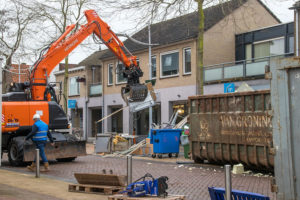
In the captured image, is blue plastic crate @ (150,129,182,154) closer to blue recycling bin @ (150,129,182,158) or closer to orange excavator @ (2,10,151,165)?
blue recycling bin @ (150,129,182,158)

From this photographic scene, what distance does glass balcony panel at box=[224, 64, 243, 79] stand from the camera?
93.1ft

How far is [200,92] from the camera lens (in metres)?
21.8

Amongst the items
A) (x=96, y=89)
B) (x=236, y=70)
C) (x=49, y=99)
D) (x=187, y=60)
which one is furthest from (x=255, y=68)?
(x=96, y=89)

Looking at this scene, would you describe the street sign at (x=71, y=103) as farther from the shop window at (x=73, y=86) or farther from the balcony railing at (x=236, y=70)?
the balcony railing at (x=236, y=70)

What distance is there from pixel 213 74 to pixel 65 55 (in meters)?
13.0

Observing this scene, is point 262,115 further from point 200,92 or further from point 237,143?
point 200,92


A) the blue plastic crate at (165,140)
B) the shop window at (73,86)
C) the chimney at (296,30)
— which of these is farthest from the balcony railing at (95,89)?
the blue plastic crate at (165,140)

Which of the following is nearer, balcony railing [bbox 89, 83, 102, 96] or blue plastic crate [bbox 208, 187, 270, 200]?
blue plastic crate [bbox 208, 187, 270, 200]

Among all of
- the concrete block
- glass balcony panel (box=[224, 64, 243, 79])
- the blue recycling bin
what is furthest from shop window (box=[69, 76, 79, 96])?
the concrete block

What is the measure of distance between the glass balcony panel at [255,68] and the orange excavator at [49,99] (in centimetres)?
998

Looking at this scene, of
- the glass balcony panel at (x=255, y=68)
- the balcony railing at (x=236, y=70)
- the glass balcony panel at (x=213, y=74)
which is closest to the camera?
the glass balcony panel at (x=255, y=68)

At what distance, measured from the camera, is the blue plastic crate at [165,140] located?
68.0ft

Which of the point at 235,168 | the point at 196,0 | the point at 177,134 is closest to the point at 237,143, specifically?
the point at 235,168

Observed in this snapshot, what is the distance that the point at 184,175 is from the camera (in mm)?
14680
